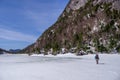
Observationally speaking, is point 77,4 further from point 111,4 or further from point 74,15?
point 111,4

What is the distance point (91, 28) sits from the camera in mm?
147625

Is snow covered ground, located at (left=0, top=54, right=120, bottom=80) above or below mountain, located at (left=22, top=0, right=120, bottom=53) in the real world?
below

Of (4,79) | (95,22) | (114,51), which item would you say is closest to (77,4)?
(95,22)

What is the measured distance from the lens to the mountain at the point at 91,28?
122 meters

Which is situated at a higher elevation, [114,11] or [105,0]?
[105,0]

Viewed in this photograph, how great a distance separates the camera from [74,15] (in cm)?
18838

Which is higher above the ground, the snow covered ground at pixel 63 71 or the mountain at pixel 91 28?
the mountain at pixel 91 28

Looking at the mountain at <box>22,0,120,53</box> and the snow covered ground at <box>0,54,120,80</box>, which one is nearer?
the snow covered ground at <box>0,54,120,80</box>

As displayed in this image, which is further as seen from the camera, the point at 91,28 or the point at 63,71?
the point at 91,28

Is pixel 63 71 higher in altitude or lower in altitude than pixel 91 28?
lower

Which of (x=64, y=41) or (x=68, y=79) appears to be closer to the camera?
(x=68, y=79)

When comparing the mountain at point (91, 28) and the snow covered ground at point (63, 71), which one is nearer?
the snow covered ground at point (63, 71)

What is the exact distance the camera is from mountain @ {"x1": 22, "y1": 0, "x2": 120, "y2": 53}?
12181 cm

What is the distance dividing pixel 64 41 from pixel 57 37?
20.5m
